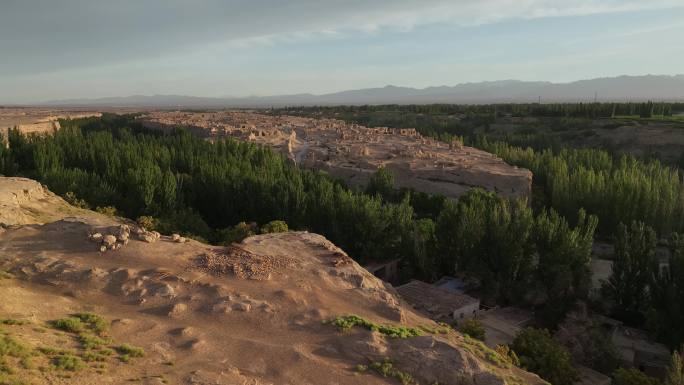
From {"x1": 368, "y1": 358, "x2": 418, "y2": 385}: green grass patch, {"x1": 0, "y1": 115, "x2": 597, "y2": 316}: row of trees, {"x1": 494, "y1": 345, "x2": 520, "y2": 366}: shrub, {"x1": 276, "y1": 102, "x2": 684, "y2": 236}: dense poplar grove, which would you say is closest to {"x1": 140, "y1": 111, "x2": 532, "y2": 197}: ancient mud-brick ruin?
{"x1": 276, "y1": 102, "x2": 684, "y2": 236}: dense poplar grove

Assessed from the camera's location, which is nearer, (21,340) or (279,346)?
(21,340)

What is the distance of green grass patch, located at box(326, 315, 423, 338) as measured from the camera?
12570 mm

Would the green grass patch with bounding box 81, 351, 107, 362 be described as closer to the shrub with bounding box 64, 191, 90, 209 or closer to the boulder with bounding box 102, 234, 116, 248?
the boulder with bounding box 102, 234, 116, 248

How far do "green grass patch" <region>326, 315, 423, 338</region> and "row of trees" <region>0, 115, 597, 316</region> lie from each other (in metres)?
9.96

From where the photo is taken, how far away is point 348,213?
2497cm

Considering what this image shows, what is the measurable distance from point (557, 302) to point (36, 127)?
2264 inches

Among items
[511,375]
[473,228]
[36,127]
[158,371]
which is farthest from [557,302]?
[36,127]

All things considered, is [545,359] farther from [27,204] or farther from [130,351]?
[27,204]

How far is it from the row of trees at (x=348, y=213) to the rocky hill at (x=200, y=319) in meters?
7.27

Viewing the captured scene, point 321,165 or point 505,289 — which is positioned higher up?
point 321,165

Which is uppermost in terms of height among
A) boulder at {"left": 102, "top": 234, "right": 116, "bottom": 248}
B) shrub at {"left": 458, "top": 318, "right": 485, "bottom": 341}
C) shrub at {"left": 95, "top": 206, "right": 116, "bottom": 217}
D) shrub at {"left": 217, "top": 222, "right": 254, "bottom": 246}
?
boulder at {"left": 102, "top": 234, "right": 116, "bottom": 248}

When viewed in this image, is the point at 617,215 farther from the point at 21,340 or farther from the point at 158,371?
the point at 21,340

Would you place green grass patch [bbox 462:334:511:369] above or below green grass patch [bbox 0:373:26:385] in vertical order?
below

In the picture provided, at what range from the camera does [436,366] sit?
11.2 meters
